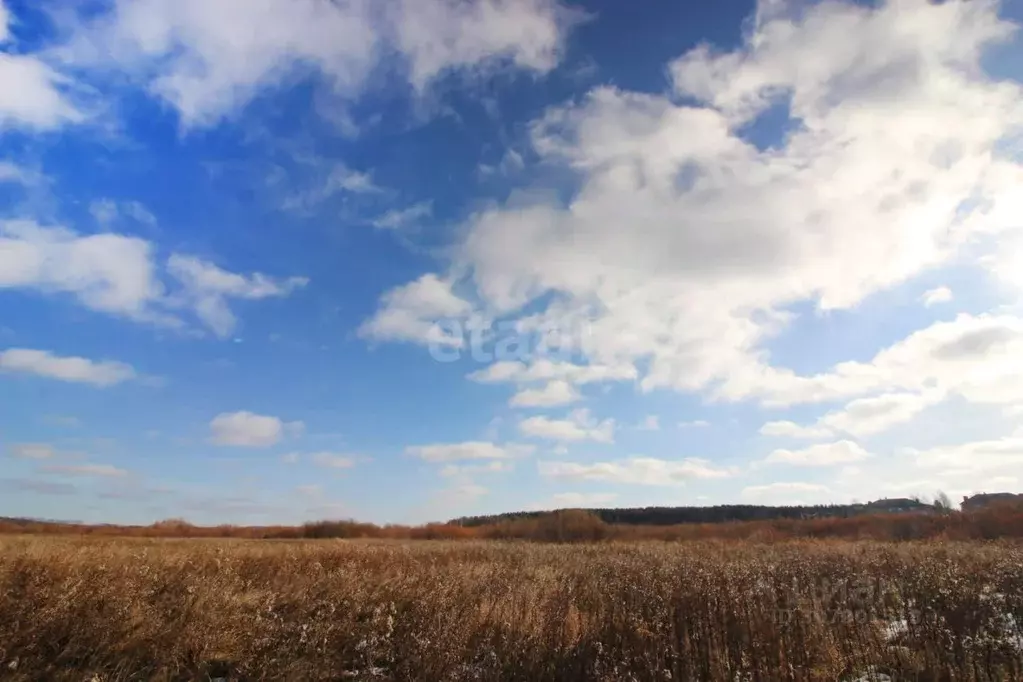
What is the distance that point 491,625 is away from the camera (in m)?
8.41

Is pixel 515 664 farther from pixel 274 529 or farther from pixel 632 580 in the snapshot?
pixel 274 529

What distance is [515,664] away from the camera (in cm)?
721

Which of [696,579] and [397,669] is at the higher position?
[696,579]

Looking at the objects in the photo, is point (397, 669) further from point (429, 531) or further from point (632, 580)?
point (429, 531)

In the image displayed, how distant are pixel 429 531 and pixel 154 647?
74.2 meters

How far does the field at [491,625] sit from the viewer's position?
693cm

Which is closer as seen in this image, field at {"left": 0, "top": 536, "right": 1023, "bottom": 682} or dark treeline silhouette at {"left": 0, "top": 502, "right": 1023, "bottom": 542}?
field at {"left": 0, "top": 536, "right": 1023, "bottom": 682}

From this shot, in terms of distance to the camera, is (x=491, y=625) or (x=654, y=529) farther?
(x=654, y=529)

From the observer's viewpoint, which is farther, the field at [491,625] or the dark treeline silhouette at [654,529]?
the dark treeline silhouette at [654,529]

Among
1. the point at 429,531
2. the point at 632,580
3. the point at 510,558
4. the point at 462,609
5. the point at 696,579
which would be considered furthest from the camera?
the point at 429,531

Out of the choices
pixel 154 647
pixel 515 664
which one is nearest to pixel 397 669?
pixel 515 664

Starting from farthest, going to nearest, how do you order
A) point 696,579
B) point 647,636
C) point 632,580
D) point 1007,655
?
point 632,580, point 696,579, point 647,636, point 1007,655

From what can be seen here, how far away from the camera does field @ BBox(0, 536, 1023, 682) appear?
693 centimetres

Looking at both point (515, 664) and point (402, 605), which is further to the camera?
point (402, 605)
